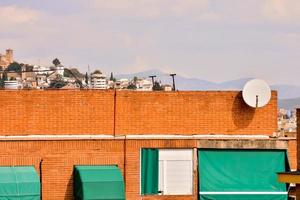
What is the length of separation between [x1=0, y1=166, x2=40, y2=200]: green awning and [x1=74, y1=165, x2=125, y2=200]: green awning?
4.72 feet

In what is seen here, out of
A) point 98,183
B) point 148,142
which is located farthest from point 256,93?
point 98,183

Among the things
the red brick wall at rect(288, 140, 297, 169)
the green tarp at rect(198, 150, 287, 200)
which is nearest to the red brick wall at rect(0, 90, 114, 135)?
the green tarp at rect(198, 150, 287, 200)

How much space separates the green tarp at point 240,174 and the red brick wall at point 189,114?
98cm

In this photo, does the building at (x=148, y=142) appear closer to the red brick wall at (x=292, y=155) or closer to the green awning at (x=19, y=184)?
the green awning at (x=19, y=184)

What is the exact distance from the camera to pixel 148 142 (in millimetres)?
31812

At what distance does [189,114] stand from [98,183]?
15.7 feet

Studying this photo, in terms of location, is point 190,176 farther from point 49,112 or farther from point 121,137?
point 49,112

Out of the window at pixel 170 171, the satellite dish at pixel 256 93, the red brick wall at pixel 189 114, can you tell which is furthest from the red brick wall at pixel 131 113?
the window at pixel 170 171

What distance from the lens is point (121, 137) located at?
104 feet

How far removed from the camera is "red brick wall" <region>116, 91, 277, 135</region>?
32.4 m

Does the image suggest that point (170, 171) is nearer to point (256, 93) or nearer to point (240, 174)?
point (240, 174)

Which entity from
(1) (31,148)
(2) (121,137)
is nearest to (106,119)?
(2) (121,137)

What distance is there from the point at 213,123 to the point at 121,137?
357cm

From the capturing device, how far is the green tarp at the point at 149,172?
1254 inches
